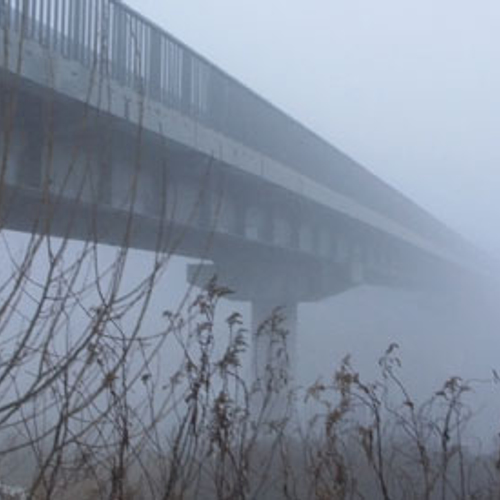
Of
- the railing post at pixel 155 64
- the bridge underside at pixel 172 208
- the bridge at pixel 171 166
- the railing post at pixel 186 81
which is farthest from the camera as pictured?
the railing post at pixel 186 81

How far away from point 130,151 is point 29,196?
3417mm

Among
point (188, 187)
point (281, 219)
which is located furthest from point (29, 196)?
point (281, 219)

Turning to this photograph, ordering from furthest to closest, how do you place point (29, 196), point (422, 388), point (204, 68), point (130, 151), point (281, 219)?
point (422, 388) < point (281, 219) < point (204, 68) < point (130, 151) < point (29, 196)

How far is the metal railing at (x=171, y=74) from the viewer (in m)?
7.95

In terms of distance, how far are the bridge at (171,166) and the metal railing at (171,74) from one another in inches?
1.2

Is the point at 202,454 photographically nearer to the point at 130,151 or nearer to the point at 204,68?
the point at 130,151

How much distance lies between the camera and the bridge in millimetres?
3543

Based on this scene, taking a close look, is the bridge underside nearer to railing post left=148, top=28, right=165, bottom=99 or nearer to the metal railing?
the metal railing

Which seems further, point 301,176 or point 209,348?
point 301,176

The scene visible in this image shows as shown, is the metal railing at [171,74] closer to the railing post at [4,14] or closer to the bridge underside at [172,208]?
the railing post at [4,14]

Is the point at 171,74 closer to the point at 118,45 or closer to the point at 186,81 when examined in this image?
the point at 186,81

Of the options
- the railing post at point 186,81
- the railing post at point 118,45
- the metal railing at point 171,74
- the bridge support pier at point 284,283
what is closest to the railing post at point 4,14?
the metal railing at point 171,74

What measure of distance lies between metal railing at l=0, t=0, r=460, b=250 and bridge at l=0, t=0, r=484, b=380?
0.03 m

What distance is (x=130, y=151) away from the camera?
13.5m
